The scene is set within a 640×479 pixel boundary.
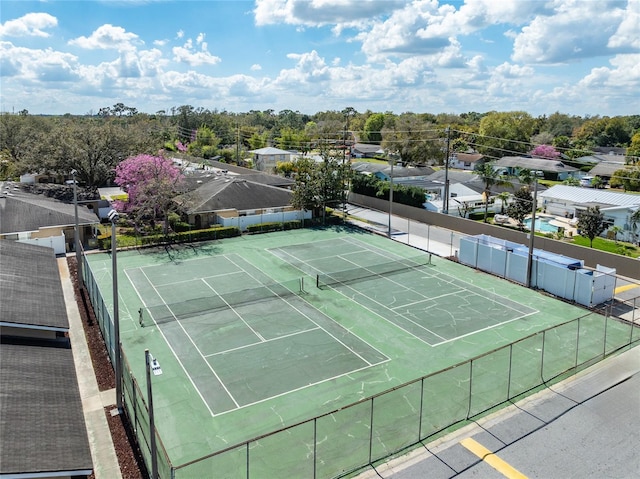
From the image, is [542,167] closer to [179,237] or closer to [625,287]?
[625,287]

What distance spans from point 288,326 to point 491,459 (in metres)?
11.3

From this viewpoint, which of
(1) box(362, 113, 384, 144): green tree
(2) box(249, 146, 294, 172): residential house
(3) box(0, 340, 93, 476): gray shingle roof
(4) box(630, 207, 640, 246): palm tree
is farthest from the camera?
(1) box(362, 113, 384, 144): green tree

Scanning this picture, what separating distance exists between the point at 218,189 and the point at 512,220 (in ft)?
90.7

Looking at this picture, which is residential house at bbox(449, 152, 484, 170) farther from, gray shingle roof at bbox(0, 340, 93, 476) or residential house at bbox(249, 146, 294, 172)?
gray shingle roof at bbox(0, 340, 93, 476)

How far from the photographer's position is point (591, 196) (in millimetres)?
47906

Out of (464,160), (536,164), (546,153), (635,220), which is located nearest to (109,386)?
(635,220)

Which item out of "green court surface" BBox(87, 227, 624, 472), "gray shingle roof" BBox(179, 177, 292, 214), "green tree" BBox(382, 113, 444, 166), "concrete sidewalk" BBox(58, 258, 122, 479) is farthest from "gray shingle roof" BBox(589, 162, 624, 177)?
"concrete sidewalk" BBox(58, 258, 122, 479)

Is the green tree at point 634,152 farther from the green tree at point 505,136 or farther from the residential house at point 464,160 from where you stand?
the residential house at point 464,160

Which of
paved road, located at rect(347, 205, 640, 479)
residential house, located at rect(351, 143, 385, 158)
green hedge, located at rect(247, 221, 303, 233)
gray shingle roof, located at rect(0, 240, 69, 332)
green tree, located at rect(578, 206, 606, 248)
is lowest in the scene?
paved road, located at rect(347, 205, 640, 479)

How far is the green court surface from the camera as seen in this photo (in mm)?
17203

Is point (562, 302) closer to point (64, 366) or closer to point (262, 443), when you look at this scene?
point (262, 443)

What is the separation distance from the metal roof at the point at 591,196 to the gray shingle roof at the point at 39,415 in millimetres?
44874

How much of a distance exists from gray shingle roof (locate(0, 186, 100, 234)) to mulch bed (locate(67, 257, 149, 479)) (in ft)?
27.9

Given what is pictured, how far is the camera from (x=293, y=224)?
144ft
